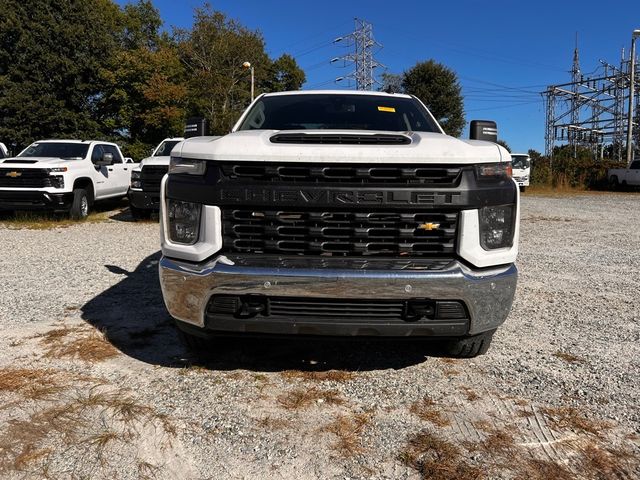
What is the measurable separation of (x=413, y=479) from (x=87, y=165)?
11358mm

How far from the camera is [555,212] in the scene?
15.5 m

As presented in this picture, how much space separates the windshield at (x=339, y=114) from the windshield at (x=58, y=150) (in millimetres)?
8953

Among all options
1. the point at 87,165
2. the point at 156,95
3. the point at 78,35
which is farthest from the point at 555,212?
the point at 78,35

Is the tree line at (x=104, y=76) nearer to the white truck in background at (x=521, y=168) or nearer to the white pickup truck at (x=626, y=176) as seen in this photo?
the white truck in background at (x=521, y=168)

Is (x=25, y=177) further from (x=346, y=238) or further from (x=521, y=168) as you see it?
(x=521, y=168)

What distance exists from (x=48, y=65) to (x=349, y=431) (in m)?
36.0

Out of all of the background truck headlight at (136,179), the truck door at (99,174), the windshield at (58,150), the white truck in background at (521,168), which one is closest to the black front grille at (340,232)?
the background truck headlight at (136,179)

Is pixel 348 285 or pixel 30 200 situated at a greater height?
pixel 30 200

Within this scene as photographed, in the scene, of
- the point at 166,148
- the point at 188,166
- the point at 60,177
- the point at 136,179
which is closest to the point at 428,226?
the point at 188,166

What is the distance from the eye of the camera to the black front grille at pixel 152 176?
34.3 feet

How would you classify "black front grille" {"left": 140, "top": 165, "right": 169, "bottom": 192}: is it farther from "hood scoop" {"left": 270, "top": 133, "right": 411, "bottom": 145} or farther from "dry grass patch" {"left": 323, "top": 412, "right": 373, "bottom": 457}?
"dry grass patch" {"left": 323, "top": 412, "right": 373, "bottom": 457}

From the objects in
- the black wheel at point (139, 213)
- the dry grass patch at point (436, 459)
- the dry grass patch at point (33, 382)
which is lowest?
the dry grass patch at point (436, 459)

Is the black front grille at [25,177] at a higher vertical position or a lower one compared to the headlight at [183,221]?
higher

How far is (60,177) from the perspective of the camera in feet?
34.8
